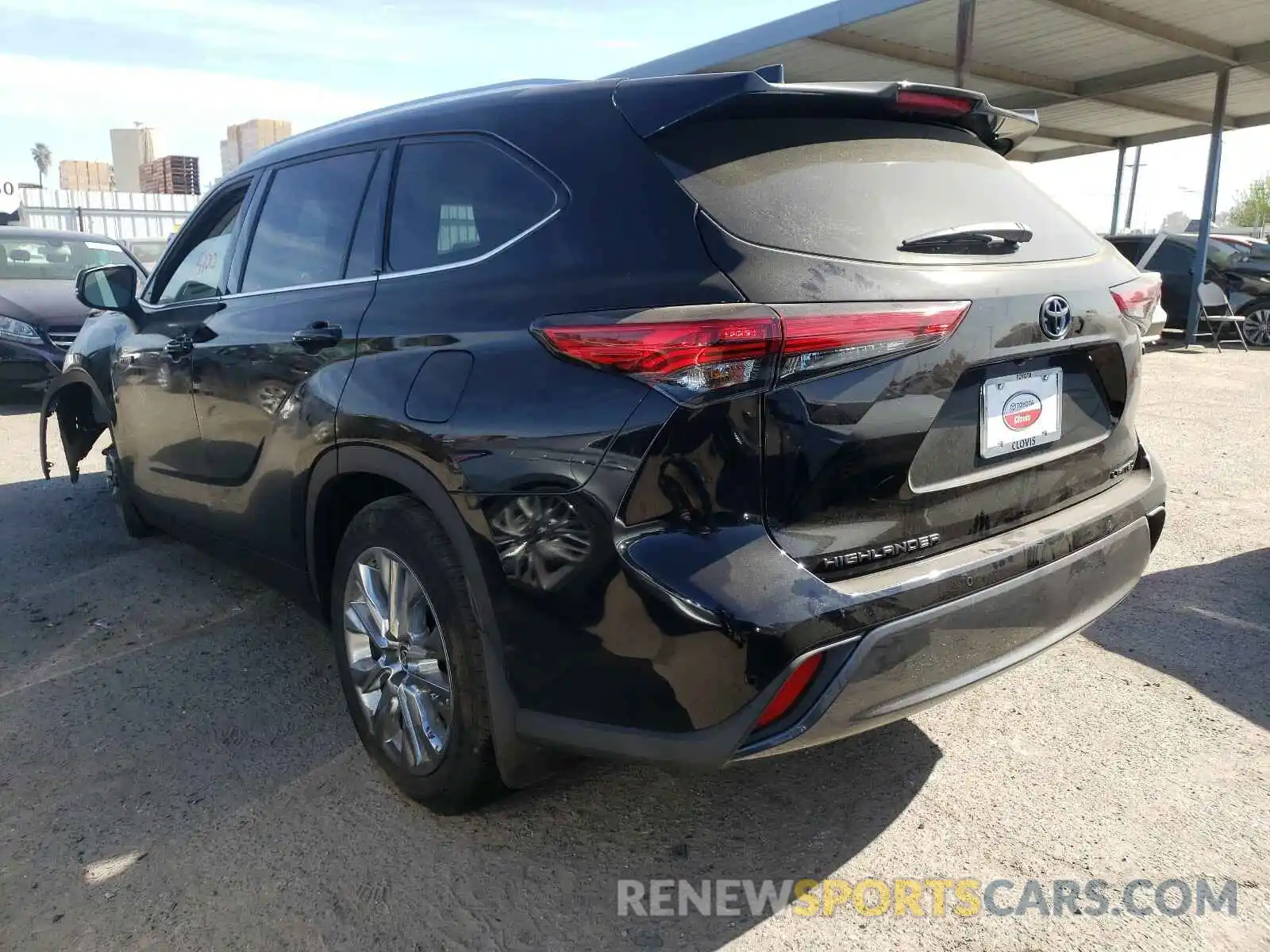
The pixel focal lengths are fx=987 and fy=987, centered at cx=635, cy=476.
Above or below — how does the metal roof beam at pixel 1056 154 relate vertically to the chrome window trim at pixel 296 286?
above

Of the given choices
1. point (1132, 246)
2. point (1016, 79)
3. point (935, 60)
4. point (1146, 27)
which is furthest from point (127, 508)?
point (1132, 246)

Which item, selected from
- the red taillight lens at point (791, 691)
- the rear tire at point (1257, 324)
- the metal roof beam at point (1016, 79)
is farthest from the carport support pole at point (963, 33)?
the red taillight lens at point (791, 691)

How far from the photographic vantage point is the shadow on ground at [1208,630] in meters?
3.28

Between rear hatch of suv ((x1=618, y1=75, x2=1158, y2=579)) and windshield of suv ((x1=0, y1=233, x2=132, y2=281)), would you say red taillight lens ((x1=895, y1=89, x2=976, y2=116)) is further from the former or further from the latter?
windshield of suv ((x1=0, y1=233, x2=132, y2=281))

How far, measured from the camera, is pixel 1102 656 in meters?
3.51

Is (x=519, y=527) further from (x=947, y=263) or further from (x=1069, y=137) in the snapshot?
(x=1069, y=137)

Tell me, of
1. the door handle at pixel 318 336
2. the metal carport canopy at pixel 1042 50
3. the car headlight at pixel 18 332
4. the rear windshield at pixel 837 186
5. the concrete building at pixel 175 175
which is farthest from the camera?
the concrete building at pixel 175 175

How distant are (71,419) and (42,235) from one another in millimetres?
6203

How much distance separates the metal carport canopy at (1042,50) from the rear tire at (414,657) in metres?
9.58

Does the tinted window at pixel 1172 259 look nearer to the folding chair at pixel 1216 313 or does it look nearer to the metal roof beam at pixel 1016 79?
the folding chair at pixel 1216 313

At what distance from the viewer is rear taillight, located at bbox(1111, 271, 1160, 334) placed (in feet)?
8.45

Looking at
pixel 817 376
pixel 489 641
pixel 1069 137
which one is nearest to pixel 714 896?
pixel 489 641

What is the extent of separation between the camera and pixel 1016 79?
14.2 metres

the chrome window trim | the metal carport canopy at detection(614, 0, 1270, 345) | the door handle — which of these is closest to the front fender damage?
the chrome window trim
